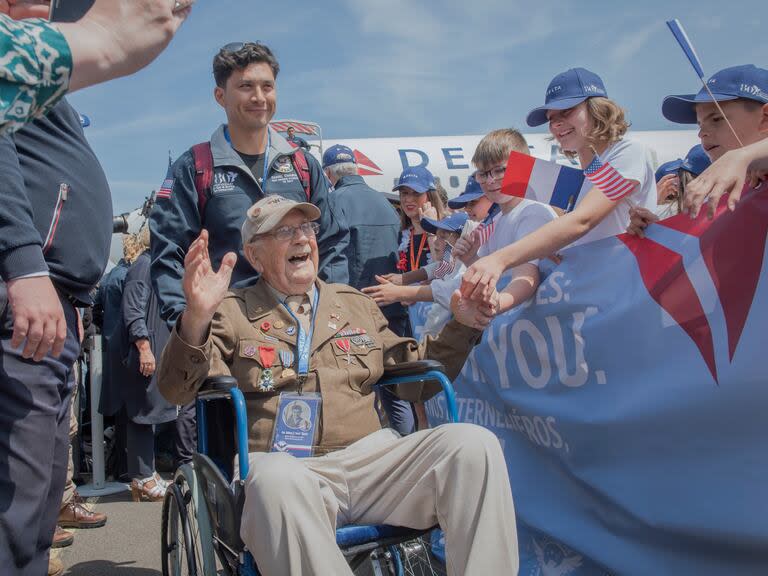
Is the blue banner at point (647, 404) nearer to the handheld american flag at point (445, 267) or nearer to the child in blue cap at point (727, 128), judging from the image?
the child in blue cap at point (727, 128)

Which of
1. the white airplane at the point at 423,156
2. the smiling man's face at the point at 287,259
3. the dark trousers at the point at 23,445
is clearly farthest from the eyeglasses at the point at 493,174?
the white airplane at the point at 423,156

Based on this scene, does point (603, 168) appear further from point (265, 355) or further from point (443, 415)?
point (443, 415)

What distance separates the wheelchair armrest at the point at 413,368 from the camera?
2.57m

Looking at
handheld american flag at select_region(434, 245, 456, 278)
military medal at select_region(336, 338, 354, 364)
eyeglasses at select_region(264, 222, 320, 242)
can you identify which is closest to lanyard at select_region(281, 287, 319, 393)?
military medal at select_region(336, 338, 354, 364)

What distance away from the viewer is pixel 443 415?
4.27 m

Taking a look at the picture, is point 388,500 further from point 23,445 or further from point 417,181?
point 417,181

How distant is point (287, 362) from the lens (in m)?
2.67

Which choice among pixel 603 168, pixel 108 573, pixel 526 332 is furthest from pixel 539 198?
pixel 108 573

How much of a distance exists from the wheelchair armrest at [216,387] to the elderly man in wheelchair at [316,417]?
0.03 m

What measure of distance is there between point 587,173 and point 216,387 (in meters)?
1.70

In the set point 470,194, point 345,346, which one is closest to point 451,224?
point 470,194

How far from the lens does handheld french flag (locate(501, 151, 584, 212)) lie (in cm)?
322

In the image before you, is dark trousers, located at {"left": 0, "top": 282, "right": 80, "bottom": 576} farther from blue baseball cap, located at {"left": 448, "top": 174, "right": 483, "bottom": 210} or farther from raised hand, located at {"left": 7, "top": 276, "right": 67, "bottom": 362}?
blue baseball cap, located at {"left": 448, "top": 174, "right": 483, "bottom": 210}

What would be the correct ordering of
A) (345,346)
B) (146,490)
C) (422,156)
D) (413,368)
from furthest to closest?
(422,156)
(146,490)
(345,346)
(413,368)
